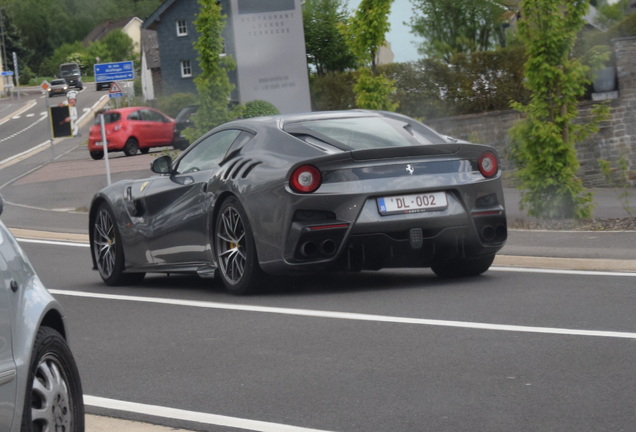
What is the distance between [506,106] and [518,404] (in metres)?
24.4

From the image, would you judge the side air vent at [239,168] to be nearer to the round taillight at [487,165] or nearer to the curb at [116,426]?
the round taillight at [487,165]

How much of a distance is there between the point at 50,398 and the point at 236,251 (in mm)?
5298

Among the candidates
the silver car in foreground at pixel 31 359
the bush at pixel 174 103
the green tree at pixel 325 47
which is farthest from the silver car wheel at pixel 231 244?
the bush at pixel 174 103

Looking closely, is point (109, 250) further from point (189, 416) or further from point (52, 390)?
point (52, 390)

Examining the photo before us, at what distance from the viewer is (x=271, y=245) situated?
929 cm

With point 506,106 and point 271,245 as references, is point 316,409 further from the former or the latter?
point 506,106

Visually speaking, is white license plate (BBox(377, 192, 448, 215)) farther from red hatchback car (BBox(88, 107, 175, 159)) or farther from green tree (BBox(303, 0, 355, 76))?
green tree (BBox(303, 0, 355, 76))

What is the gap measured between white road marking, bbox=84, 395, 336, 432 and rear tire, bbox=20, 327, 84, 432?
920 millimetres

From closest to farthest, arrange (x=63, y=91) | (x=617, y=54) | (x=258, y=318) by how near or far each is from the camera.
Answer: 1. (x=258, y=318)
2. (x=617, y=54)
3. (x=63, y=91)

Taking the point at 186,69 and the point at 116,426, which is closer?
the point at 116,426

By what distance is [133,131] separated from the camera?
154 ft

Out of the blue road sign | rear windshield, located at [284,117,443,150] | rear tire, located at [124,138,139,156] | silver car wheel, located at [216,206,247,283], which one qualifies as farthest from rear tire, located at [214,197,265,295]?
rear tire, located at [124,138,139,156]

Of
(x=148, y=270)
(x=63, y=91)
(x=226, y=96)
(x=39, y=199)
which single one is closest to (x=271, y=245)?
(x=148, y=270)

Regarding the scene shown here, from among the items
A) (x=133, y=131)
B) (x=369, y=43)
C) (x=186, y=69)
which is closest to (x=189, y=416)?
(x=369, y=43)
